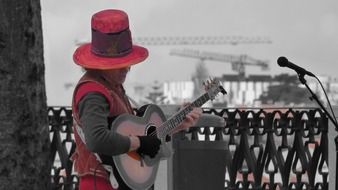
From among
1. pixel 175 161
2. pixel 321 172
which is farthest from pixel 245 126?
pixel 175 161

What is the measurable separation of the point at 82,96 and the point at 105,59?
0.84 ft

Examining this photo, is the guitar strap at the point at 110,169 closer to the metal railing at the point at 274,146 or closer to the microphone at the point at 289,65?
the microphone at the point at 289,65

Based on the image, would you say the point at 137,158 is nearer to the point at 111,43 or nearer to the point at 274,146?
the point at 111,43

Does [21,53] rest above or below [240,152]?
above

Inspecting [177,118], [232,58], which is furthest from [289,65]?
[232,58]

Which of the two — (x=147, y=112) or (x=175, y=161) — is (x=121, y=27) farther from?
(x=175, y=161)

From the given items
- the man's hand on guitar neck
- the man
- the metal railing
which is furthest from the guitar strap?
the metal railing

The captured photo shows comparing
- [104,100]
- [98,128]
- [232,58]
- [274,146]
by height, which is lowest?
[232,58]

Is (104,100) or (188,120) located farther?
(188,120)

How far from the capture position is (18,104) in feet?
14.5

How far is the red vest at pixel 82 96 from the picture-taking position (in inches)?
164

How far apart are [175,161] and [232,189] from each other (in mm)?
1658

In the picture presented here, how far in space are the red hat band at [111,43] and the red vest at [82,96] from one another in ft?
0.47

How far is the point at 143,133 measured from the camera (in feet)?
14.7
